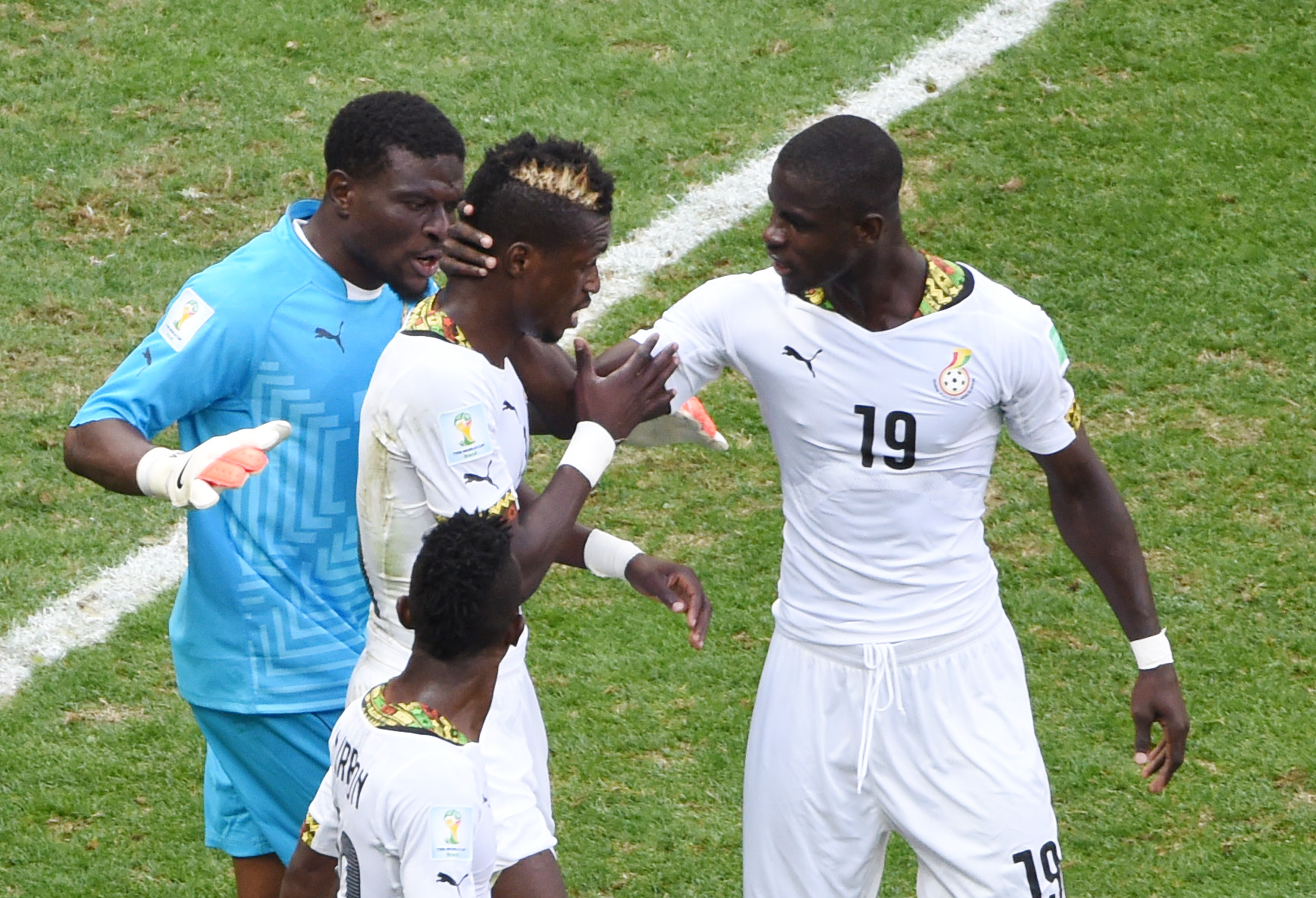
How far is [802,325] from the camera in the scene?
174 inches

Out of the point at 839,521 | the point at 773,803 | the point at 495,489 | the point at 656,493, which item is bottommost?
the point at 656,493

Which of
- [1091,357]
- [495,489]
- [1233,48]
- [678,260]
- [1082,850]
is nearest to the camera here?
[495,489]

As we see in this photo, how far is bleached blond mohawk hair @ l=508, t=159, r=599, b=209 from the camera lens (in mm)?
4059

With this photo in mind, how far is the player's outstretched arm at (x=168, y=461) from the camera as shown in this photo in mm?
3900

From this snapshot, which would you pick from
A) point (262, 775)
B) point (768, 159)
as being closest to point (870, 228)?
point (262, 775)

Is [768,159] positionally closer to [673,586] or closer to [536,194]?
[673,586]

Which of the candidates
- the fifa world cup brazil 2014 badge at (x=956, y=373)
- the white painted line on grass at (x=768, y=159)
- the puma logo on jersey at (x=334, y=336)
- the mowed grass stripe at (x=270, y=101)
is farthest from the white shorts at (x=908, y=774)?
the mowed grass stripe at (x=270, y=101)

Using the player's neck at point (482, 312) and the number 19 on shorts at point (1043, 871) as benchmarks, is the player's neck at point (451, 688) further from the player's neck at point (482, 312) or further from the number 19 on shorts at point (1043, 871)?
the number 19 on shorts at point (1043, 871)

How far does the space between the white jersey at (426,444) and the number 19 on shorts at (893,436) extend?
2.59ft

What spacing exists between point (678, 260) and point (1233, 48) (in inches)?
130

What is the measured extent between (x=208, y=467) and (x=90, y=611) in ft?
10.7

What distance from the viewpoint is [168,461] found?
13.2 ft

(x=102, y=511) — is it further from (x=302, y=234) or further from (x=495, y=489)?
(x=495, y=489)

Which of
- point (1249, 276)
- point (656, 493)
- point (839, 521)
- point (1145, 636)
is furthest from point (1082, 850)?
point (1249, 276)
